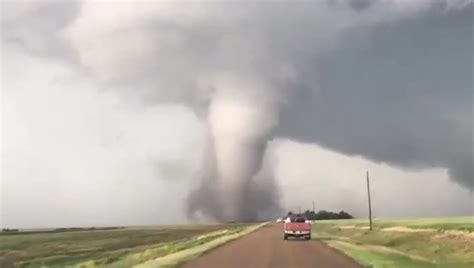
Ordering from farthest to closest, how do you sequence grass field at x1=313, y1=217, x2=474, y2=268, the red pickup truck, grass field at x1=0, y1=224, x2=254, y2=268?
the red pickup truck
grass field at x1=0, y1=224, x2=254, y2=268
grass field at x1=313, y1=217, x2=474, y2=268

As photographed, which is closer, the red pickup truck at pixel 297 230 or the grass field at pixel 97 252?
the grass field at pixel 97 252

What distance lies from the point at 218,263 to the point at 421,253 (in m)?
19.5

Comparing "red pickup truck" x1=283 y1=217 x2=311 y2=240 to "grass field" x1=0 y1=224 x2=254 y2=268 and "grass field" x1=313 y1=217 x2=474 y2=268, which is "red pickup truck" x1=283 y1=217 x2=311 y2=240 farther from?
"grass field" x1=0 y1=224 x2=254 y2=268

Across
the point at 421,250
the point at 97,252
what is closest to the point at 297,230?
the point at 421,250

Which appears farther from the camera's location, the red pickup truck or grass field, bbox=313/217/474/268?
the red pickup truck

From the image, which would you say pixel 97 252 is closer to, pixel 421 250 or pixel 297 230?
pixel 297 230

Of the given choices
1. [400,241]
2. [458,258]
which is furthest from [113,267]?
[400,241]

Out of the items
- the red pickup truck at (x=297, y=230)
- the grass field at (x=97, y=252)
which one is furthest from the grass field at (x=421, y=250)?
the grass field at (x=97, y=252)

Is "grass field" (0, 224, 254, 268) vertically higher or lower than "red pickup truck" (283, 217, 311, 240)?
lower

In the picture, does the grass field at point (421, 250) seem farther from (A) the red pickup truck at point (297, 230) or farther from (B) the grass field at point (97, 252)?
(B) the grass field at point (97, 252)

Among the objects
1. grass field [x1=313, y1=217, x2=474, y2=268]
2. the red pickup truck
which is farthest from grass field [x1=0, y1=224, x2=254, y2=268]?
grass field [x1=313, y1=217, x2=474, y2=268]

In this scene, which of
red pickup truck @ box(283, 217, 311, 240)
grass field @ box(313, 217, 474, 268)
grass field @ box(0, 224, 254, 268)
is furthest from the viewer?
red pickup truck @ box(283, 217, 311, 240)

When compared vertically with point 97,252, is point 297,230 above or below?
above

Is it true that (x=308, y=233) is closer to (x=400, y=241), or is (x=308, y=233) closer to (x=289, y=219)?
(x=289, y=219)
